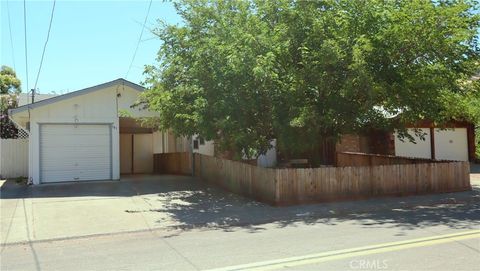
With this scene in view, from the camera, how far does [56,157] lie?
57.5 feet

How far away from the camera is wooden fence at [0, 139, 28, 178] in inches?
813

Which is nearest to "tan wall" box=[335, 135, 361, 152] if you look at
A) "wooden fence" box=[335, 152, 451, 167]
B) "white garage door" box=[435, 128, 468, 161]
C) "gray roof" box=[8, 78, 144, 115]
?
"wooden fence" box=[335, 152, 451, 167]

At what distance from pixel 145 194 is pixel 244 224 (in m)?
5.59

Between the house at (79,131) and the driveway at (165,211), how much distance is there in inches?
77.0

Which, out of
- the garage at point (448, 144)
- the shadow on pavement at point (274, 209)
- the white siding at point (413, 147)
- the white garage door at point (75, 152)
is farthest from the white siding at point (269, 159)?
the white garage door at point (75, 152)

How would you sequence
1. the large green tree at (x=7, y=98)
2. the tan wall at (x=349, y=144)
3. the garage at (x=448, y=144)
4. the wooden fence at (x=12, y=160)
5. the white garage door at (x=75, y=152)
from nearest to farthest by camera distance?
the white garage door at (x=75, y=152) < the wooden fence at (x=12, y=160) < the tan wall at (x=349, y=144) < the garage at (x=448, y=144) < the large green tree at (x=7, y=98)

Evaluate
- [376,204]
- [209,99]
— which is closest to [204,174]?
[209,99]

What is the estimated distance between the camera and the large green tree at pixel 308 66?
11.4m

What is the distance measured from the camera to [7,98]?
31.4m

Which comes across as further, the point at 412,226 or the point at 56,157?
the point at 56,157

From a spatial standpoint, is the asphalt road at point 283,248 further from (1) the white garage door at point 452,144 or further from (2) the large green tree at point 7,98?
(2) the large green tree at point 7,98

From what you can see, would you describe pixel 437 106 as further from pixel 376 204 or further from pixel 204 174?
pixel 204 174

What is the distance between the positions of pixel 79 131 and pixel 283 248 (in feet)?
41.1

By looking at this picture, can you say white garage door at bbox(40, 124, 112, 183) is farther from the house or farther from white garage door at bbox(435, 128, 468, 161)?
white garage door at bbox(435, 128, 468, 161)
